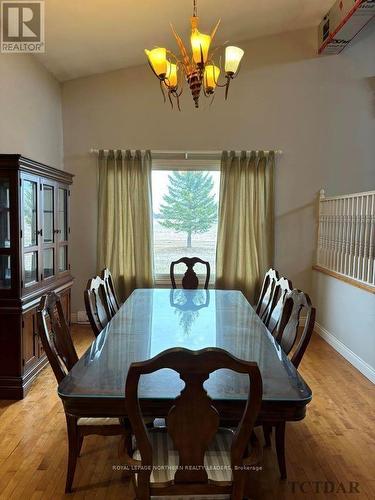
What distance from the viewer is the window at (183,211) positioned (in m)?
4.91

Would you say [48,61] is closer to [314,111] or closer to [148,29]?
Result: [148,29]

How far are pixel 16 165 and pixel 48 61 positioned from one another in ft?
6.26

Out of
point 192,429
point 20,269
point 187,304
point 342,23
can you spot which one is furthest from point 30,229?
point 342,23

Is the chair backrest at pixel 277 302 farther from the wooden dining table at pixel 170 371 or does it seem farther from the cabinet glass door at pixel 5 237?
the cabinet glass door at pixel 5 237

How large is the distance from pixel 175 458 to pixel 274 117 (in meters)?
4.23

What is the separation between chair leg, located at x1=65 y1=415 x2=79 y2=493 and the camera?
6.23ft

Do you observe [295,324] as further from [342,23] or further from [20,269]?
[342,23]

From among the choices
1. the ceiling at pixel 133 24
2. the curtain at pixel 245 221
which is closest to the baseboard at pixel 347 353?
the curtain at pixel 245 221

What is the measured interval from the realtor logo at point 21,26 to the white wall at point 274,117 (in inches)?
43.6

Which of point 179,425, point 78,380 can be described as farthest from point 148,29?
point 179,425

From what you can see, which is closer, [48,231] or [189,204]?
[48,231]

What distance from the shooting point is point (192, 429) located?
49.6 inches

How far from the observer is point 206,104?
15.6 feet

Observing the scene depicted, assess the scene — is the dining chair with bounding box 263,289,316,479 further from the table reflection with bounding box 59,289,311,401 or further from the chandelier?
the chandelier
